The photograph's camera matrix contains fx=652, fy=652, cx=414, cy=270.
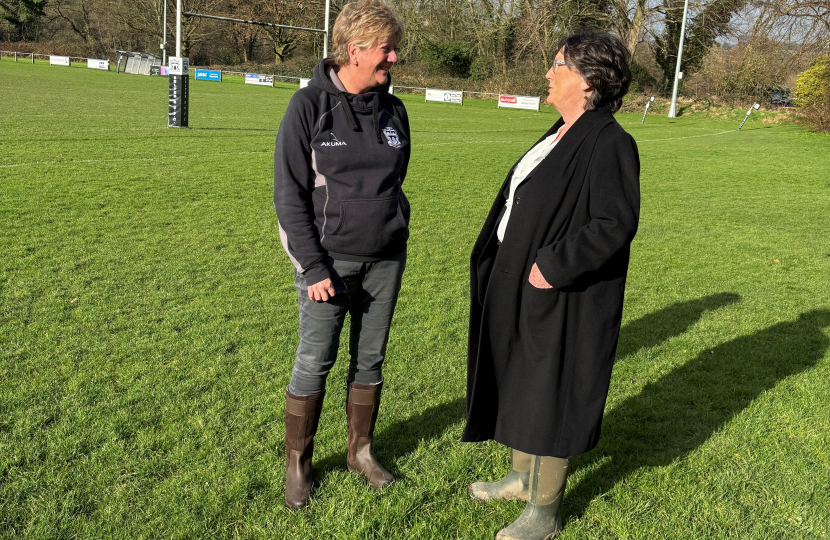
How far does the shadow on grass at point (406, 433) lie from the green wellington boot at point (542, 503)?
2.24ft

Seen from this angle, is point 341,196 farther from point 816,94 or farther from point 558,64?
point 816,94

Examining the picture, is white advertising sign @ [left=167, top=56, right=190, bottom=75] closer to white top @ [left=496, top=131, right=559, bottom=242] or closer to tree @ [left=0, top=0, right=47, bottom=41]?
white top @ [left=496, top=131, right=559, bottom=242]

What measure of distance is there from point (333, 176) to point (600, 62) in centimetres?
102

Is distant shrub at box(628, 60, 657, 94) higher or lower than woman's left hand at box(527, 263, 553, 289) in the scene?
higher

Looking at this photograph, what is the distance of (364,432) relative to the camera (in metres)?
2.95

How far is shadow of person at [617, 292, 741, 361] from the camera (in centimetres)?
487

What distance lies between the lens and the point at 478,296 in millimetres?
2617

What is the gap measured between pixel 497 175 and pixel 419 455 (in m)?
10.3

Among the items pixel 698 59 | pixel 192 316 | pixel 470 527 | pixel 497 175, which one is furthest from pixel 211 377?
pixel 698 59

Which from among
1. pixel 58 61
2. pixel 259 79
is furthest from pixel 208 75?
pixel 58 61

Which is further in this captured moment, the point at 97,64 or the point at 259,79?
the point at 97,64

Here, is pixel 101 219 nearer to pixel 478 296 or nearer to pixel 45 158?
pixel 45 158

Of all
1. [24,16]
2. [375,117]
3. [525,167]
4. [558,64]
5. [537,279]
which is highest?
[24,16]

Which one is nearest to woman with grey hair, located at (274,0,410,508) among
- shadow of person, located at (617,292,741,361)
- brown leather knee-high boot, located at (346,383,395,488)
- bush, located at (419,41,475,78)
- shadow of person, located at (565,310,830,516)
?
brown leather knee-high boot, located at (346,383,395,488)
